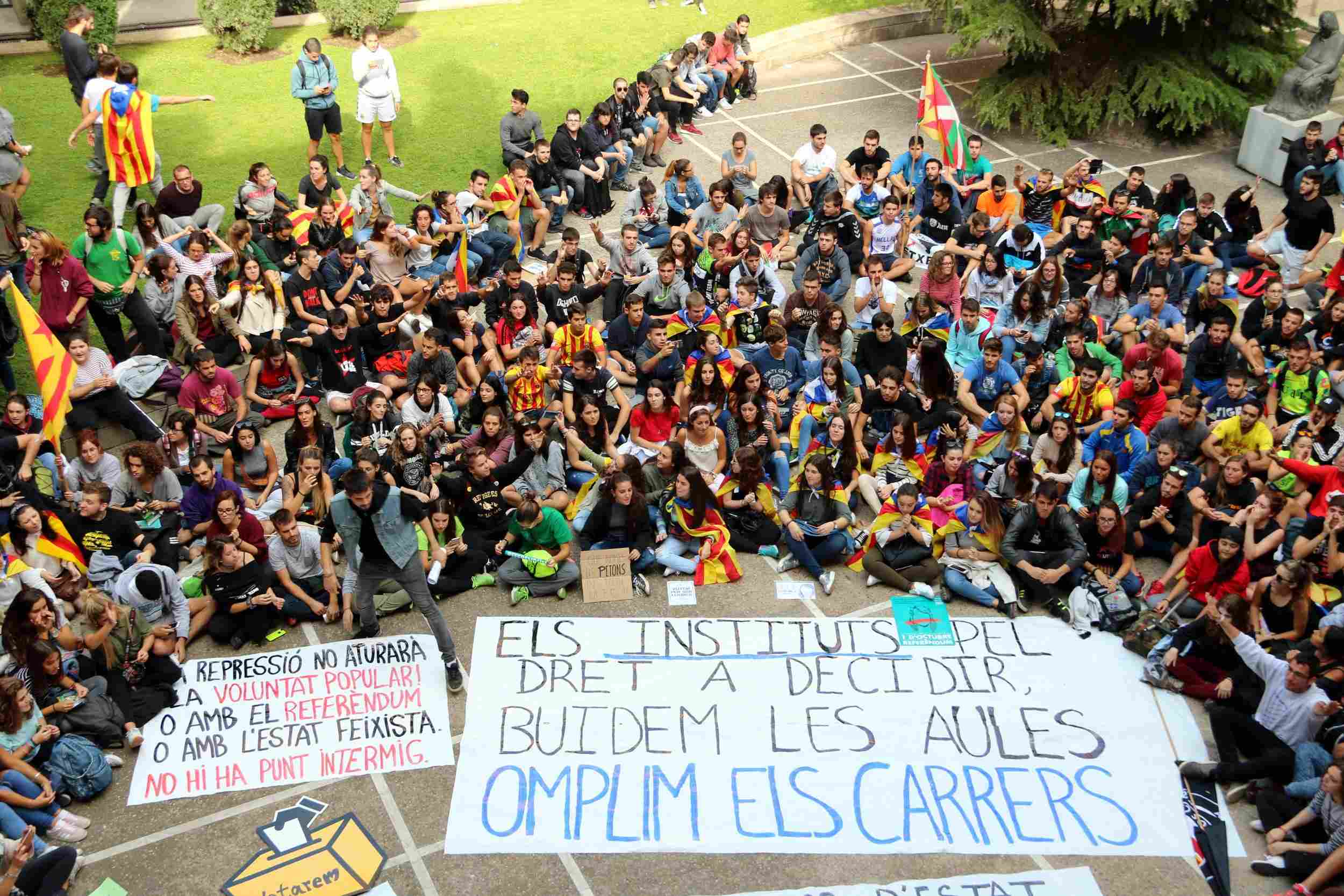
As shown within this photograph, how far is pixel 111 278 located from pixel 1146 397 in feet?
33.3

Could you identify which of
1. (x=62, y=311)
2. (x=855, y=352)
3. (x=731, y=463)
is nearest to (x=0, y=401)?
(x=62, y=311)

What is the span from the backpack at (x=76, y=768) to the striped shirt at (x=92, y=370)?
4.11 m

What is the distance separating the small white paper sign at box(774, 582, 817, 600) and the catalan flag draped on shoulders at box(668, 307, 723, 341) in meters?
3.20

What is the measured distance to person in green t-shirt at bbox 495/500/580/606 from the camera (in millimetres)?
10414

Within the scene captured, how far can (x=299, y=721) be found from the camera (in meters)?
9.32

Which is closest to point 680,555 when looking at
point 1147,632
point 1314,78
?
point 1147,632

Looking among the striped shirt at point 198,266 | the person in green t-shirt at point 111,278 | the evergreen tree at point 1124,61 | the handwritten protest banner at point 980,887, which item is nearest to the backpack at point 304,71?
the striped shirt at point 198,266

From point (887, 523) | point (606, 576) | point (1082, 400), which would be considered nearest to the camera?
point (606, 576)

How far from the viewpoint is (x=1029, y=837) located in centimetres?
845

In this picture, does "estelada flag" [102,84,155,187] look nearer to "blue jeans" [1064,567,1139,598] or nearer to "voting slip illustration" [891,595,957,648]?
"voting slip illustration" [891,595,957,648]

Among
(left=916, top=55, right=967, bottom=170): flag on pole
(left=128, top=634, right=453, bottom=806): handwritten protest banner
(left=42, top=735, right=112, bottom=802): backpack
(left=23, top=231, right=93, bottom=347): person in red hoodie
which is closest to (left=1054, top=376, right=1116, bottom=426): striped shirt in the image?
(left=916, top=55, right=967, bottom=170): flag on pole

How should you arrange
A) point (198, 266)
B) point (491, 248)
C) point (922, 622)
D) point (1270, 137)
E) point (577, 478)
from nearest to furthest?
point (922, 622) < point (577, 478) < point (198, 266) < point (491, 248) < point (1270, 137)

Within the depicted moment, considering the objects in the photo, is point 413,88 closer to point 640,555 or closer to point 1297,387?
point 640,555

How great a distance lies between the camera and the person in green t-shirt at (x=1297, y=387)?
38.2 feet
